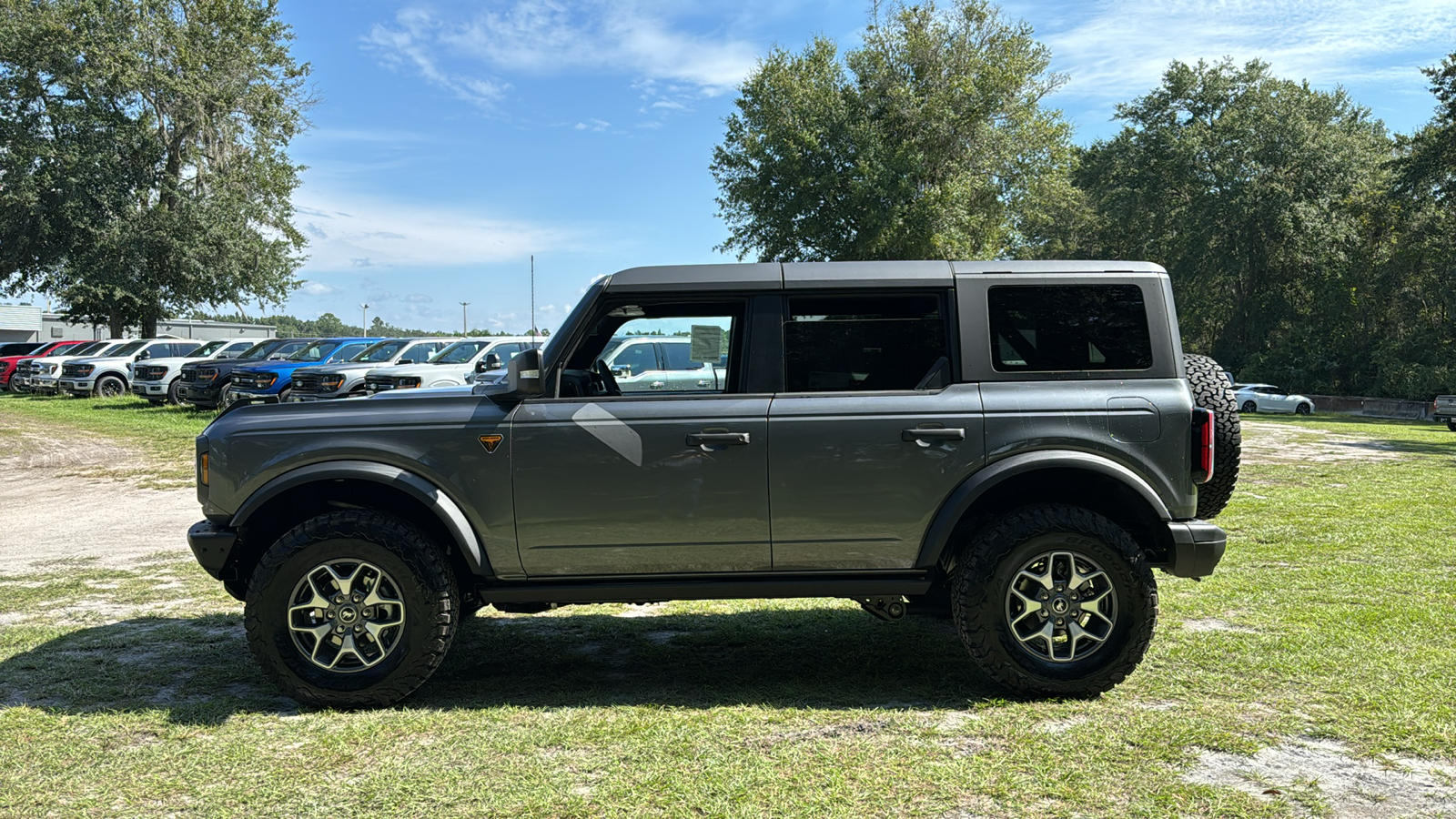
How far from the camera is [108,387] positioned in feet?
104

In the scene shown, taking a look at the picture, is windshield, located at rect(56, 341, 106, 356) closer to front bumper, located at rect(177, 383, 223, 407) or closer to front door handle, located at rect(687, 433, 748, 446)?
front bumper, located at rect(177, 383, 223, 407)

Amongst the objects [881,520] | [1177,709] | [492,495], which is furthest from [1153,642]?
[492,495]

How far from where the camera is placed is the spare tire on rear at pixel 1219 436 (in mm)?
5207

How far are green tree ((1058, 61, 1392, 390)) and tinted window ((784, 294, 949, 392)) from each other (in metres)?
46.8

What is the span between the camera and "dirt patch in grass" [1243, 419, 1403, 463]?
17.0 metres

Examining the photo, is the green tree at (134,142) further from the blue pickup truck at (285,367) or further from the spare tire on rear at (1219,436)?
the spare tire on rear at (1219,436)

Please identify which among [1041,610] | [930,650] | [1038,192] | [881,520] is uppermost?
[1038,192]

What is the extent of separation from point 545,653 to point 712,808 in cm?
234

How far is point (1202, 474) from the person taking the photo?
15.7 ft

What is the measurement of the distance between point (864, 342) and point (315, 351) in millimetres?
22529

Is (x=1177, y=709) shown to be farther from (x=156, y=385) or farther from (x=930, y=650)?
(x=156, y=385)

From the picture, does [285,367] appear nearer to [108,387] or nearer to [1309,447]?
[108,387]

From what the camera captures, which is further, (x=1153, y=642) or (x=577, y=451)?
(x=1153, y=642)

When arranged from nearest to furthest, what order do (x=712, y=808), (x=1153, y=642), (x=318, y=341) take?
(x=712, y=808) < (x=1153, y=642) < (x=318, y=341)
